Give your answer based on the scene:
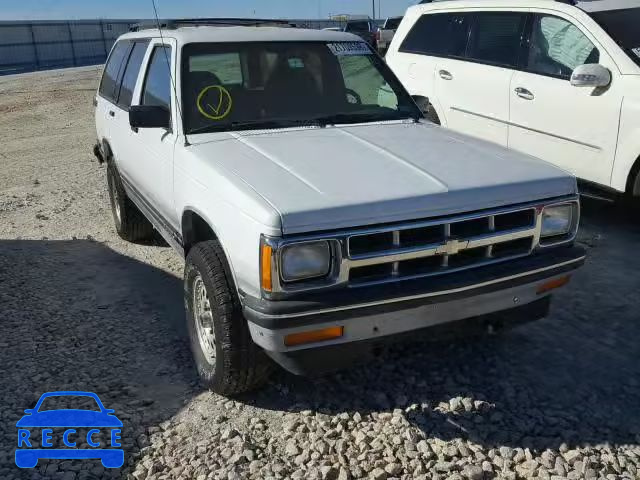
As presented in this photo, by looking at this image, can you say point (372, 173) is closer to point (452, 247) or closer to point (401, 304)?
point (452, 247)

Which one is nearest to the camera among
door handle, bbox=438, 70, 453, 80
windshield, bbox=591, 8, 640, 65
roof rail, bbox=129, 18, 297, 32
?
roof rail, bbox=129, 18, 297, 32

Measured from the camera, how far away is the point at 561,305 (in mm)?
4387

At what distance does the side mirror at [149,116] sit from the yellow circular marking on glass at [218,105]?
0.70 ft

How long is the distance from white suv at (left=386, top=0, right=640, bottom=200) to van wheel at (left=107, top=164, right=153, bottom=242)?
130 inches

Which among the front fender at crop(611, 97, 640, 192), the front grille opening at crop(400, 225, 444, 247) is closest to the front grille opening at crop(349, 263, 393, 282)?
the front grille opening at crop(400, 225, 444, 247)

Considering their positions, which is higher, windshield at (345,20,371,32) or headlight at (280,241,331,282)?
headlight at (280,241,331,282)

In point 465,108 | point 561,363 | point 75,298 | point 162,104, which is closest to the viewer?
point 561,363

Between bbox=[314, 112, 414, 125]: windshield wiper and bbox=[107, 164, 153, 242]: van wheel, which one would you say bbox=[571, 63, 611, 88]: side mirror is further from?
bbox=[107, 164, 153, 242]: van wheel

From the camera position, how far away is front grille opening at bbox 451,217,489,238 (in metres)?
2.99

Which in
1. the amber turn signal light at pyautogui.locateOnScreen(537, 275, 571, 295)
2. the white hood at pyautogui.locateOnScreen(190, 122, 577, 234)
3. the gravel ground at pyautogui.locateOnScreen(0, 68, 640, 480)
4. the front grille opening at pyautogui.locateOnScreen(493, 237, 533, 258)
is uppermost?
the white hood at pyautogui.locateOnScreen(190, 122, 577, 234)

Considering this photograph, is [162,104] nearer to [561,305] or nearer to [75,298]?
[75,298]

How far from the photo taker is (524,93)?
6.03 meters

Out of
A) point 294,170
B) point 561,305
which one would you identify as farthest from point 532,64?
point 294,170

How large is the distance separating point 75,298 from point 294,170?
2.49 meters
